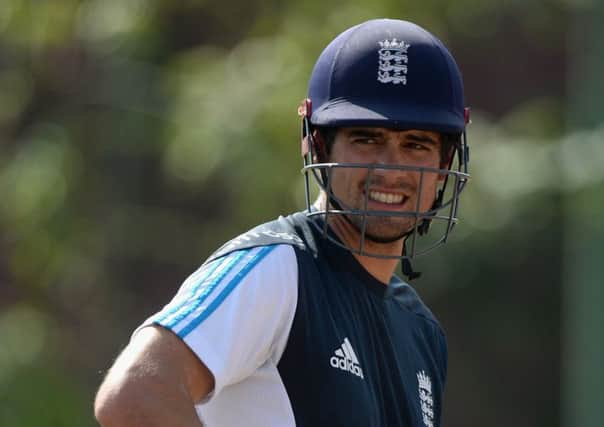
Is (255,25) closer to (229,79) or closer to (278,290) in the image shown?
(229,79)

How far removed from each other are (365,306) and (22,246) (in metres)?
7.98

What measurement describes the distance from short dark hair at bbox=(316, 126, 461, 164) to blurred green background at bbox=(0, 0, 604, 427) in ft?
18.1

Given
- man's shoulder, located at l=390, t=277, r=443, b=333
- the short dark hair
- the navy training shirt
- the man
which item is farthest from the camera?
man's shoulder, located at l=390, t=277, r=443, b=333

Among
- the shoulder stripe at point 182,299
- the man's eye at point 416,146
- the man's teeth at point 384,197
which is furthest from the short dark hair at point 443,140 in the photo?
the shoulder stripe at point 182,299

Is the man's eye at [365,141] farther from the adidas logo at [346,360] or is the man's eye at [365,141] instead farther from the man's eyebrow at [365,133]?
the adidas logo at [346,360]

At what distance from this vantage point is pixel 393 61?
3824mm

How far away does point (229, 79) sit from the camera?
1056 cm

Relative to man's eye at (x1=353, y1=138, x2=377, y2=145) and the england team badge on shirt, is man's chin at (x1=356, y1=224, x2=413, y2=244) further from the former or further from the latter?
the england team badge on shirt

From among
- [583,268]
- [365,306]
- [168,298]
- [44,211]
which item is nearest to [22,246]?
[44,211]

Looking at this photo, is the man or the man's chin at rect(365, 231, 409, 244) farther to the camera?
the man's chin at rect(365, 231, 409, 244)

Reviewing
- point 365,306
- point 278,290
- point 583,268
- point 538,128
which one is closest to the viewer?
point 278,290

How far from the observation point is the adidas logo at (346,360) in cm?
344

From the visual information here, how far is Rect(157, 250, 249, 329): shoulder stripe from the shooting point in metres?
3.13

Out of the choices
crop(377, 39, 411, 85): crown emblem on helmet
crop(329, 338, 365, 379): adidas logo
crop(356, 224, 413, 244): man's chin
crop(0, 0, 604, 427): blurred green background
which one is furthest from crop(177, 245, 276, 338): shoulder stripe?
crop(0, 0, 604, 427): blurred green background
